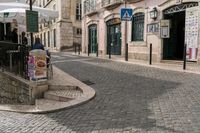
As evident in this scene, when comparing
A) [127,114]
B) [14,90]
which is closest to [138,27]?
[14,90]

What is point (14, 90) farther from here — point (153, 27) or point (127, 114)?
point (153, 27)

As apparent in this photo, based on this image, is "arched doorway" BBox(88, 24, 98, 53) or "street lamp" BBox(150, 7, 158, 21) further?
"arched doorway" BBox(88, 24, 98, 53)

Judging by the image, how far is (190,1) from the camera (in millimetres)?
13141

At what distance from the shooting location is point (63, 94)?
7695mm

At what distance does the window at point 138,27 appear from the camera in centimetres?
1719

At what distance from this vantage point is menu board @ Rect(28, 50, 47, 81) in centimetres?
777

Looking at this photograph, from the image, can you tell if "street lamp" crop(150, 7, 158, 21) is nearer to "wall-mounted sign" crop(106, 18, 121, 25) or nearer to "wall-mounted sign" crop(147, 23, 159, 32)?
"wall-mounted sign" crop(147, 23, 159, 32)

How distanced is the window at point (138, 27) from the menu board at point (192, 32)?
398cm

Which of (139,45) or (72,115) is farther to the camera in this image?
(139,45)

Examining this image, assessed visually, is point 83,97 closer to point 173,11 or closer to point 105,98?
point 105,98

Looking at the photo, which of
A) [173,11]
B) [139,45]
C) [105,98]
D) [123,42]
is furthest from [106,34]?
[105,98]

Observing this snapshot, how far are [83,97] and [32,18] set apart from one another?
3413 mm

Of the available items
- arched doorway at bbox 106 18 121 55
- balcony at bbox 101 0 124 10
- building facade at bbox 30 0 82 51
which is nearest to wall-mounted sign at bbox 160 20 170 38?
balcony at bbox 101 0 124 10

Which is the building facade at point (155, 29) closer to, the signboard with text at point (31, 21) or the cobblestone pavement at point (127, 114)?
the cobblestone pavement at point (127, 114)
